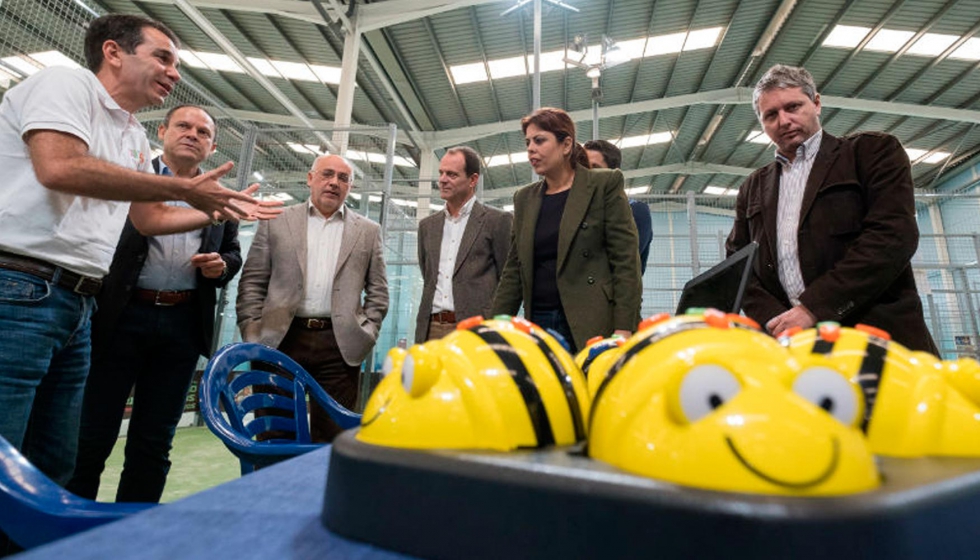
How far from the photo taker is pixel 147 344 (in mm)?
1774

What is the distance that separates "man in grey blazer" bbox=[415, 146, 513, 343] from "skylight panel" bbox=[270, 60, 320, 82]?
21.6 ft

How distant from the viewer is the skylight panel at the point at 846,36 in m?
7.21

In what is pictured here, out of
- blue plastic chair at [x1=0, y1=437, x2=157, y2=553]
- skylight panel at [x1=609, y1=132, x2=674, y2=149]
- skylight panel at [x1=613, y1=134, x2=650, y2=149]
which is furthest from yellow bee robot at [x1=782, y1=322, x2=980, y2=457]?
skylight panel at [x1=613, y1=134, x2=650, y2=149]

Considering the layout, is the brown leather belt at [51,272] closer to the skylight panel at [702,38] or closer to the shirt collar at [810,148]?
the shirt collar at [810,148]

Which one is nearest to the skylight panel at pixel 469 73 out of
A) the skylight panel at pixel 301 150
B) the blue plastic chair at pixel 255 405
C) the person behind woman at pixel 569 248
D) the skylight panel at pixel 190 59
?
the skylight panel at pixel 301 150

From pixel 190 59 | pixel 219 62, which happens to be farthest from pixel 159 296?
pixel 190 59

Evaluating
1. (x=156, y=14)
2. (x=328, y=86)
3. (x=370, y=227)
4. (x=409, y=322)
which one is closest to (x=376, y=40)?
(x=328, y=86)

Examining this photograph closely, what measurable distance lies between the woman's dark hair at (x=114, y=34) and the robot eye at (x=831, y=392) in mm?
1644

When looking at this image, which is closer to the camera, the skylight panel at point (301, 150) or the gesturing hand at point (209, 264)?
the gesturing hand at point (209, 264)

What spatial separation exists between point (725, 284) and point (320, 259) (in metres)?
1.77

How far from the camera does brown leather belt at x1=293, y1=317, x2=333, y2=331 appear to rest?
2109mm

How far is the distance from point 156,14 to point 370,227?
672 centimetres

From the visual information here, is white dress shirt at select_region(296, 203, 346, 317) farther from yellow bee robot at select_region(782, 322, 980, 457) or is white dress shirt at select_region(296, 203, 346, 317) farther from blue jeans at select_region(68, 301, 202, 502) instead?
yellow bee robot at select_region(782, 322, 980, 457)

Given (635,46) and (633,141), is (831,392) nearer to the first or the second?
(635,46)
